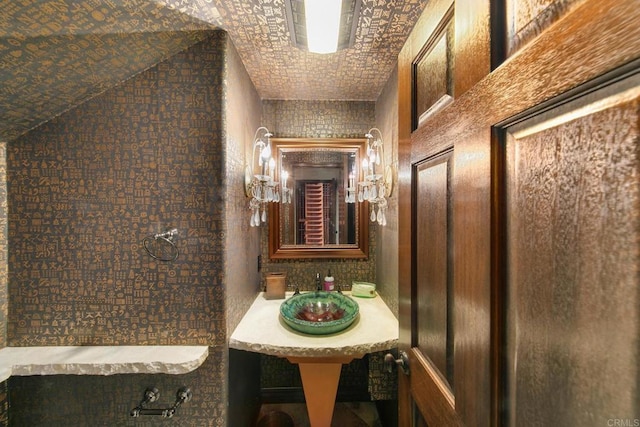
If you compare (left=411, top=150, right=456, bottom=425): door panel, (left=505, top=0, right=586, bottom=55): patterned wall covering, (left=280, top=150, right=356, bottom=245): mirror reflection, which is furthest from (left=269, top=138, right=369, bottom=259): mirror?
(left=505, top=0, right=586, bottom=55): patterned wall covering

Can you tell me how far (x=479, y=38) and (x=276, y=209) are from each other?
1527 millimetres

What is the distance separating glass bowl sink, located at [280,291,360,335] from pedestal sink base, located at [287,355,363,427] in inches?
5.5

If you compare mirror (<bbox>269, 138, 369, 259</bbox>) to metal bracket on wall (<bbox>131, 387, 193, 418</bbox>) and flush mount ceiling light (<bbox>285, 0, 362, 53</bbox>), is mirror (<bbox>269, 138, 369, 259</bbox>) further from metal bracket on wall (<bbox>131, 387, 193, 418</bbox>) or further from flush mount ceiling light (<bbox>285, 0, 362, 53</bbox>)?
metal bracket on wall (<bbox>131, 387, 193, 418</bbox>)

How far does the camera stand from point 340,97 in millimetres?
1805

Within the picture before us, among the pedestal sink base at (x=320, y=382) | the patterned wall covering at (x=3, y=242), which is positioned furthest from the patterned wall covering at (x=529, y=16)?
the patterned wall covering at (x=3, y=242)

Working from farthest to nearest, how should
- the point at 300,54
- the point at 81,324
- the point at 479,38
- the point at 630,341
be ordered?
the point at 300,54, the point at 81,324, the point at 479,38, the point at 630,341

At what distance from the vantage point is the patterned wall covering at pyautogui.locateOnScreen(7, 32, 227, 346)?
43.6 inches

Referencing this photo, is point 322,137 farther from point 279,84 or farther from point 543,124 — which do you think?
point 543,124

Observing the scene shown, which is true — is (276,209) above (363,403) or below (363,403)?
above

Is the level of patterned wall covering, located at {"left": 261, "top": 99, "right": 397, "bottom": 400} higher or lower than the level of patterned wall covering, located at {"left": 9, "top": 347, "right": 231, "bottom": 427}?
higher

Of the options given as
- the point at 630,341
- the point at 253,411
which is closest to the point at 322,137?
the point at 630,341

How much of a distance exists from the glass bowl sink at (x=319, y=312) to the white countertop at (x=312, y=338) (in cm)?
4

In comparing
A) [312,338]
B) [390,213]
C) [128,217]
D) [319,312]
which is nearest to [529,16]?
[390,213]

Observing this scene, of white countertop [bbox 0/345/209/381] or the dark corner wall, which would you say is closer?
white countertop [bbox 0/345/209/381]
